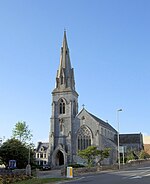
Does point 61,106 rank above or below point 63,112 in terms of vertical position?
above

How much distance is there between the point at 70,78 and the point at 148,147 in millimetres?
44325

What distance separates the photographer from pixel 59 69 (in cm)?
8425

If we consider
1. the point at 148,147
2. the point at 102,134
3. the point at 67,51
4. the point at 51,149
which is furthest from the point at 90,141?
the point at 148,147

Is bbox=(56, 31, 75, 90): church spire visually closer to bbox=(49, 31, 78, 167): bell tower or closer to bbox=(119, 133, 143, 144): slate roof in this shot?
bbox=(49, 31, 78, 167): bell tower

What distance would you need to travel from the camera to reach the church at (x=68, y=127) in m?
76.2

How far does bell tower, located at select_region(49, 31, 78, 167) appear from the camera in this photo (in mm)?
76375

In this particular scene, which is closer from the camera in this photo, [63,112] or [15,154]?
[15,154]

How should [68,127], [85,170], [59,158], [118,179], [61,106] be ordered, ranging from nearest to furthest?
1. [118,179]
2. [85,170]
3. [59,158]
4. [68,127]
5. [61,106]

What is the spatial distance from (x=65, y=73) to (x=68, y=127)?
1483 cm

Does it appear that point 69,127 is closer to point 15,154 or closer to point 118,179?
point 15,154

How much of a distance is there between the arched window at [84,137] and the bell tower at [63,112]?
2.33 metres

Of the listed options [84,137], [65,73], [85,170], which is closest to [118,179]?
[85,170]

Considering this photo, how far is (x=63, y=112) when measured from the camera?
81125mm

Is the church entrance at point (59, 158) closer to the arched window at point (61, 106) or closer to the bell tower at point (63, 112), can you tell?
the bell tower at point (63, 112)
